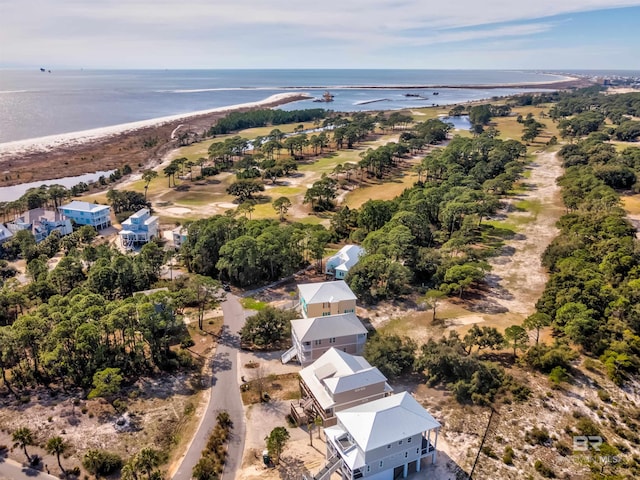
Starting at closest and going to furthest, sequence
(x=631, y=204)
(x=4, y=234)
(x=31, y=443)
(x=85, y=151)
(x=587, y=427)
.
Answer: (x=31, y=443) → (x=587, y=427) → (x=4, y=234) → (x=631, y=204) → (x=85, y=151)

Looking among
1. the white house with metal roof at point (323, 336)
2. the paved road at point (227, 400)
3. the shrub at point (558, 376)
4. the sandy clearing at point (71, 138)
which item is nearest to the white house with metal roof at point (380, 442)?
the paved road at point (227, 400)

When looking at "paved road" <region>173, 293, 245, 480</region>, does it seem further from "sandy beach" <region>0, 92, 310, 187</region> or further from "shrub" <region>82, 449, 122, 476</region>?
"sandy beach" <region>0, 92, 310, 187</region>

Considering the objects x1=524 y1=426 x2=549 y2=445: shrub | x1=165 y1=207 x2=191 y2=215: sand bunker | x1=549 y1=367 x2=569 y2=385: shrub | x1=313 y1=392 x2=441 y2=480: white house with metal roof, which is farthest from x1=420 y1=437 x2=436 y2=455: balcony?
x1=165 y1=207 x2=191 y2=215: sand bunker

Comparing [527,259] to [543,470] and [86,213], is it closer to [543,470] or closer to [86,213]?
[543,470]

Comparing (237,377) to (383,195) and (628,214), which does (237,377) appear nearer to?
(383,195)

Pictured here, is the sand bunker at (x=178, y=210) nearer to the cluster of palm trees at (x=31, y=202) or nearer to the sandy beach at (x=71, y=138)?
the cluster of palm trees at (x=31, y=202)

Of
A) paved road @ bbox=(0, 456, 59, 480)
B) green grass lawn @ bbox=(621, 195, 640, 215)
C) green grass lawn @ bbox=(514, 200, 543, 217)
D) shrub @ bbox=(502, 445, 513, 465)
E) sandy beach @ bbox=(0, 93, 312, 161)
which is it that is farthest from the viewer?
sandy beach @ bbox=(0, 93, 312, 161)

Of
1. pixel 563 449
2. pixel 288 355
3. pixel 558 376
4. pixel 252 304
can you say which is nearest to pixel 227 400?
pixel 288 355
